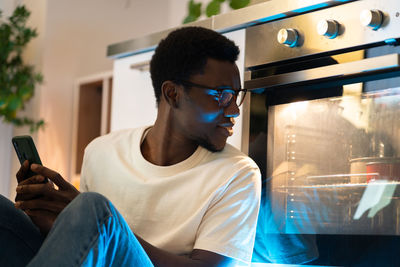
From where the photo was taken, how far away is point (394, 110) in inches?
49.3

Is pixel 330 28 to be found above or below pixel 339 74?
above

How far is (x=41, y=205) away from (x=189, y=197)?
12.9 inches

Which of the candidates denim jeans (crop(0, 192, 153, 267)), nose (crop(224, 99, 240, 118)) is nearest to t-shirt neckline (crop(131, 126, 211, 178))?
nose (crop(224, 99, 240, 118))

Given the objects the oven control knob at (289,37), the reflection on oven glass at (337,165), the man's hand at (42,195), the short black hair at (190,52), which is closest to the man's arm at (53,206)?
the man's hand at (42,195)

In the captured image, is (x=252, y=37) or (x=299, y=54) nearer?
(x=299, y=54)

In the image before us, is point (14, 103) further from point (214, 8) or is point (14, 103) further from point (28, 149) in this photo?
point (28, 149)

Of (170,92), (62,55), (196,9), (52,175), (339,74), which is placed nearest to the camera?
(52,175)

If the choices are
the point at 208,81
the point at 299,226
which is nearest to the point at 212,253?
the point at 299,226

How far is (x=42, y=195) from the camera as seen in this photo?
1265mm

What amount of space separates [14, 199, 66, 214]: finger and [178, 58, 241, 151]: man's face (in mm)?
363

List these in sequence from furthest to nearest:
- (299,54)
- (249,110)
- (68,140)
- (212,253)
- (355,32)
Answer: (68,140)
(249,110)
(299,54)
(355,32)
(212,253)

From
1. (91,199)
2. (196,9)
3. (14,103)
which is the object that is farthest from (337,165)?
(14,103)

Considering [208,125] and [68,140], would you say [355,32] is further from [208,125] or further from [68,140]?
[68,140]

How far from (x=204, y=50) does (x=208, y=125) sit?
0.59 feet
